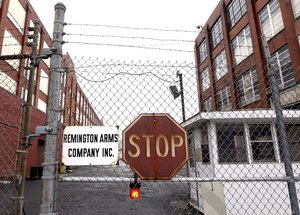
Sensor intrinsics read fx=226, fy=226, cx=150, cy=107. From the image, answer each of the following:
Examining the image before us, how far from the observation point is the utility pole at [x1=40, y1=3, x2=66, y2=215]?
197 centimetres

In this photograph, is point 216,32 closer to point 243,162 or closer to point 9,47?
point 243,162

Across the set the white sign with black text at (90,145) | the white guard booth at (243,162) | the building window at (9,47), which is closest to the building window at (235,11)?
the white guard booth at (243,162)

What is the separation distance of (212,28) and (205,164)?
20.4m

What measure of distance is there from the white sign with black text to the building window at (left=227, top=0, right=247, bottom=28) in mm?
21076

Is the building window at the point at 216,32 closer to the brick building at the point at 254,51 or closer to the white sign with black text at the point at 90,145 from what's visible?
the brick building at the point at 254,51

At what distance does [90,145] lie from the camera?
214 cm

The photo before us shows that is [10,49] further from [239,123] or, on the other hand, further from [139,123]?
[139,123]

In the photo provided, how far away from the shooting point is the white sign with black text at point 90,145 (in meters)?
2.10

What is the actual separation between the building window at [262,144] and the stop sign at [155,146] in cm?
727

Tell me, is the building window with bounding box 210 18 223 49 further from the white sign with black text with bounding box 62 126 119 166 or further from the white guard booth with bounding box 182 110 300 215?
the white sign with black text with bounding box 62 126 119 166

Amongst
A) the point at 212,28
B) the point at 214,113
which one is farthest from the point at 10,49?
the point at 212,28

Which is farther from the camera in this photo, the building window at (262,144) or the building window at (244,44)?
the building window at (244,44)

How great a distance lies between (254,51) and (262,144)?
10798mm

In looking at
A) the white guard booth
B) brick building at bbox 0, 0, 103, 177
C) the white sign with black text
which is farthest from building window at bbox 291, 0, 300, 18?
the white sign with black text
